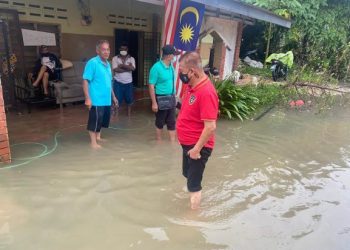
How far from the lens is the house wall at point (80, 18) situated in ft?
24.8

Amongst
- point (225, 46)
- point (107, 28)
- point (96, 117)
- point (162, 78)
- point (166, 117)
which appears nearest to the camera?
point (96, 117)

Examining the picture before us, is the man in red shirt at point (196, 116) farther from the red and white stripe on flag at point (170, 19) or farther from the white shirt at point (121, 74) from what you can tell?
the white shirt at point (121, 74)

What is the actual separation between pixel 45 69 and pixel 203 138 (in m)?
5.70

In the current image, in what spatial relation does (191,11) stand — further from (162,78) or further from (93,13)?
(93,13)

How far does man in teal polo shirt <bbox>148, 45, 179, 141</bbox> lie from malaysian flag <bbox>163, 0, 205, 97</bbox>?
160 centimetres

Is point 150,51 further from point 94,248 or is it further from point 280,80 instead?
point 94,248

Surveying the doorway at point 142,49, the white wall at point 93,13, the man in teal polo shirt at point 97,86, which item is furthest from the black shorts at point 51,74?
the man in teal polo shirt at point 97,86

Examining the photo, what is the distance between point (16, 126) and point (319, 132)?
6.32 m

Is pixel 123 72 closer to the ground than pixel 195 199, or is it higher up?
higher up

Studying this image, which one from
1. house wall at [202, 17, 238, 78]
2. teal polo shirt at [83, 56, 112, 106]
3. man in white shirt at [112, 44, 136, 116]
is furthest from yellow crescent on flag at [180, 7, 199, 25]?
house wall at [202, 17, 238, 78]

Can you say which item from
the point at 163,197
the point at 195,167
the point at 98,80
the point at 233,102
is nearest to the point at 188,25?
the point at 233,102

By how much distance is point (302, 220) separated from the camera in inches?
137

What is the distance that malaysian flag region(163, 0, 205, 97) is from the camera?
6.42 m

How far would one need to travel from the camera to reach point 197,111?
117 inches
